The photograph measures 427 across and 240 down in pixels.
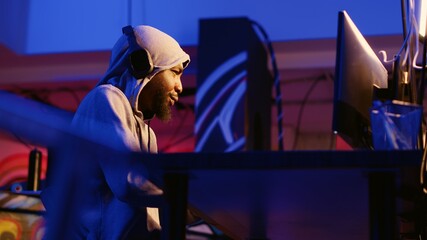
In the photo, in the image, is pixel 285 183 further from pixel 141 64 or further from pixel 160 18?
pixel 160 18

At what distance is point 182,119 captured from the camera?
5898 mm

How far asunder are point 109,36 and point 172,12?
0.42 metres

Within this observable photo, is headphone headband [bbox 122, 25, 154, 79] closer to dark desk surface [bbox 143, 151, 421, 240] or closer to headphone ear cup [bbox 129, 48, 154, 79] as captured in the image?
headphone ear cup [bbox 129, 48, 154, 79]

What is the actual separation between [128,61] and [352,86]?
56cm

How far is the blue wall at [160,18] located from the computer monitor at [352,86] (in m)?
2.42

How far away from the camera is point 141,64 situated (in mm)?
1732

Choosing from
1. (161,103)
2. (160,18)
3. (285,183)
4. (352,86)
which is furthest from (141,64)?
(160,18)

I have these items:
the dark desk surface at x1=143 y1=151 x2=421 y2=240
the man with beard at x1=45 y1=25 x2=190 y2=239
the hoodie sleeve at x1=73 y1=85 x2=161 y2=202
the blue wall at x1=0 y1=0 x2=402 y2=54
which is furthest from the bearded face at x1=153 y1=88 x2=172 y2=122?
the blue wall at x1=0 y1=0 x2=402 y2=54

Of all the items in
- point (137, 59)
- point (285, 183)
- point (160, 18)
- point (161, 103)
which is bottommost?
point (285, 183)

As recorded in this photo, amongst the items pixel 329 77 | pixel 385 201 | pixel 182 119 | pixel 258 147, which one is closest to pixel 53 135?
pixel 385 201

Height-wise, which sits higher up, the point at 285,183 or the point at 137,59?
the point at 137,59

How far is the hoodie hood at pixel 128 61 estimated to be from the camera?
5.64ft

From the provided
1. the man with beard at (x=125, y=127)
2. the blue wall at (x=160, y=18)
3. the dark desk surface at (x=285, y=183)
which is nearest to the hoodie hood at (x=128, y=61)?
the man with beard at (x=125, y=127)

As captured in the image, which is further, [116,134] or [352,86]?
[352,86]
